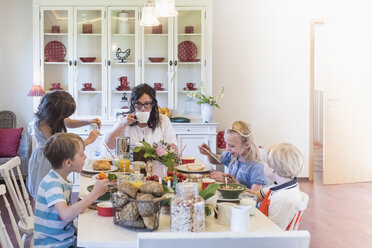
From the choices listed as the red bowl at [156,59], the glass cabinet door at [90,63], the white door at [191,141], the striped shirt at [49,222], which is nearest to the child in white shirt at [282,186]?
the striped shirt at [49,222]

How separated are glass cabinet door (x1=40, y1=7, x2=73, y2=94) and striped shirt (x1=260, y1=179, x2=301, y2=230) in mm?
3885

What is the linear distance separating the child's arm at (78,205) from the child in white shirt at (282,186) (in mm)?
741

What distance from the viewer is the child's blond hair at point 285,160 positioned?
2115 mm

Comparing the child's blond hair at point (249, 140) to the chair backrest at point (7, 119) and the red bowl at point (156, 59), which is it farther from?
the chair backrest at point (7, 119)

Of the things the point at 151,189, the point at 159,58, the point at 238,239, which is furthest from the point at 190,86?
the point at 238,239

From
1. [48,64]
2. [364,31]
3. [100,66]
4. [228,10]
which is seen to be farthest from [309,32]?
[48,64]

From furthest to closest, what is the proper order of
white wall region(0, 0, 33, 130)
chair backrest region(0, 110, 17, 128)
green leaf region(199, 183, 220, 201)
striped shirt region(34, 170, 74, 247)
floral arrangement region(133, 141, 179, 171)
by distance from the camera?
white wall region(0, 0, 33, 130), chair backrest region(0, 110, 17, 128), floral arrangement region(133, 141, 179, 171), striped shirt region(34, 170, 74, 247), green leaf region(199, 183, 220, 201)

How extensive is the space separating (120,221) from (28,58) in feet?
15.8

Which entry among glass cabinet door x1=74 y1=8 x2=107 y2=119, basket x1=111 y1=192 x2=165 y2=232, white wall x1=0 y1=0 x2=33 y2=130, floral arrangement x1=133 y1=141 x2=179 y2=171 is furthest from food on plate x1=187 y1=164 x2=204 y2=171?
white wall x1=0 y1=0 x2=33 y2=130

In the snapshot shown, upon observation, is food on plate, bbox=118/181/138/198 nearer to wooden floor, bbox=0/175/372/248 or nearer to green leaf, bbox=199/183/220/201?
green leaf, bbox=199/183/220/201

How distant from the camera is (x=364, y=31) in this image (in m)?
5.99

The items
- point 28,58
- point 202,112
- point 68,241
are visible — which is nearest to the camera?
point 68,241

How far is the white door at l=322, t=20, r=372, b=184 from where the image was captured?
589cm

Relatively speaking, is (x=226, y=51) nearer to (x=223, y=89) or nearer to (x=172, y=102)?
(x=223, y=89)
